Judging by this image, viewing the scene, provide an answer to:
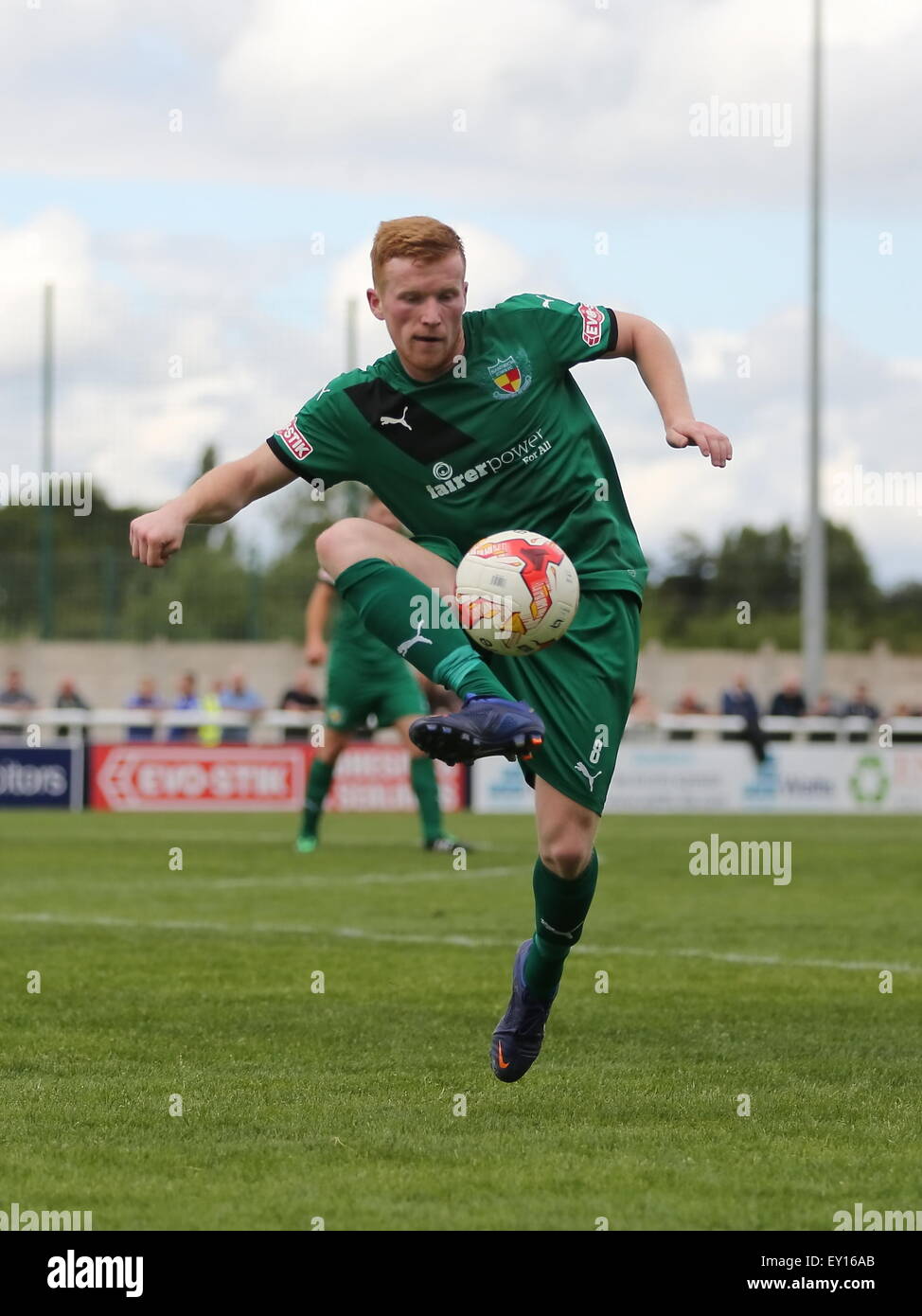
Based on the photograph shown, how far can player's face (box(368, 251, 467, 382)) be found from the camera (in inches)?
199

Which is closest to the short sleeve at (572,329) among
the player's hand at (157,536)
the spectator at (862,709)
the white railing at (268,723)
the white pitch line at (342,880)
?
the player's hand at (157,536)

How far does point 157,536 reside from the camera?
4.80 metres

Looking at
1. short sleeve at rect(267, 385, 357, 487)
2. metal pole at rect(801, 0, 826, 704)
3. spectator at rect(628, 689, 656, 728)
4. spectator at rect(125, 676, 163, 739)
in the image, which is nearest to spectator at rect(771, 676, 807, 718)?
spectator at rect(628, 689, 656, 728)

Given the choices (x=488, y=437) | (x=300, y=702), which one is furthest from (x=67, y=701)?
(x=488, y=437)

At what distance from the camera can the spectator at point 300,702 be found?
25172 mm

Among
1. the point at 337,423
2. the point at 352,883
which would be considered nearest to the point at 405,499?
the point at 337,423

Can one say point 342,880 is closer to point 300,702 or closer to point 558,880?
point 558,880

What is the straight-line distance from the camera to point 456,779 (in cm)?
2358

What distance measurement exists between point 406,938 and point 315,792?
5217 millimetres

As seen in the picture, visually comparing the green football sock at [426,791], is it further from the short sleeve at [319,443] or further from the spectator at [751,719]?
the spectator at [751,719]

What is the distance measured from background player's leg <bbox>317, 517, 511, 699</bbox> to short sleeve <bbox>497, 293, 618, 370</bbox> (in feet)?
2.25

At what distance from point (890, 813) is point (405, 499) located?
1969 cm
